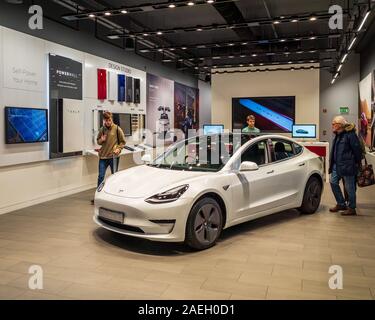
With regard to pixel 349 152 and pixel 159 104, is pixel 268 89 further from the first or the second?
pixel 349 152

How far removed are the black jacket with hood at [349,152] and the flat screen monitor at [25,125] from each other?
4879 mm

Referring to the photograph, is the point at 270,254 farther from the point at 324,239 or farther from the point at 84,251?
the point at 84,251

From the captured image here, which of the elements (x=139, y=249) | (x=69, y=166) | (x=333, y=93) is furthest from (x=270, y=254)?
(x=333, y=93)

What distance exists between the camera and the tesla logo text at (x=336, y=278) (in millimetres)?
3322

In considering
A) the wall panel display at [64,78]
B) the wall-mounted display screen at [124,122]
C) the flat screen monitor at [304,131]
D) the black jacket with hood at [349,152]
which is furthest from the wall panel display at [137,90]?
the black jacket with hood at [349,152]

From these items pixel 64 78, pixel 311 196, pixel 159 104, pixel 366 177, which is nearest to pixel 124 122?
pixel 64 78

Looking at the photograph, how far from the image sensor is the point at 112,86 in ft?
30.1

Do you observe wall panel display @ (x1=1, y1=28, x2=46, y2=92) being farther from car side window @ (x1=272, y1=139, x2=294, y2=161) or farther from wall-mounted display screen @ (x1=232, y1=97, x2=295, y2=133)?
wall-mounted display screen @ (x1=232, y1=97, x2=295, y2=133)

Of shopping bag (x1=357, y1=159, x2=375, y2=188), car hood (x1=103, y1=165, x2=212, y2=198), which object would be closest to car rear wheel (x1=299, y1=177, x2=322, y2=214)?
shopping bag (x1=357, y1=159, x2=375, y2=188)

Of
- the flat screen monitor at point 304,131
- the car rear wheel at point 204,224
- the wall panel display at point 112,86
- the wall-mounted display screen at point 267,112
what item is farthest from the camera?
the wall-mounted display screen at point 267,112

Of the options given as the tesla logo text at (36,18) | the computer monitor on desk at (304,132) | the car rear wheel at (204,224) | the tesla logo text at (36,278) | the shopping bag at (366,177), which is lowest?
the tesla logo text at (36,278)

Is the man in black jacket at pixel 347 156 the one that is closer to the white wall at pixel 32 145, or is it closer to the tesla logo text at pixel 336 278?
the tesla logo text at pixel 336 278

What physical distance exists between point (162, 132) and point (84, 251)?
8382mm
